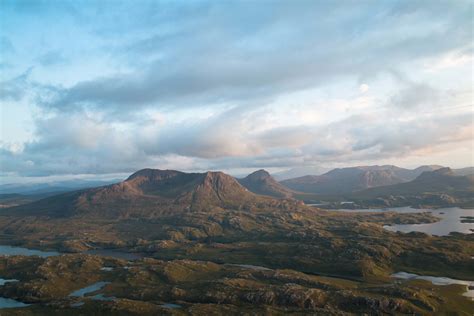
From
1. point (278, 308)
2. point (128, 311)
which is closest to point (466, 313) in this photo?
point (278, 308)

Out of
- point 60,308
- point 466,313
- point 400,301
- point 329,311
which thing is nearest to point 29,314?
point 60,308

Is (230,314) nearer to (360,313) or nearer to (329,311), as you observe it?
(329,311)

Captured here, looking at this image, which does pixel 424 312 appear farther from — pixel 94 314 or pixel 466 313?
pixel 94 314

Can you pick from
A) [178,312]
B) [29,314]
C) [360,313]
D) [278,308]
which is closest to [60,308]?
[29,314]

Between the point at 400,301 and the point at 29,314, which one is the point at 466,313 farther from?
the point at 29,314

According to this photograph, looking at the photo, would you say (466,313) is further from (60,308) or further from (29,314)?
(29,314)

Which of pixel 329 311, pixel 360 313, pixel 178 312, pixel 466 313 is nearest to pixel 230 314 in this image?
pixel 178 312
